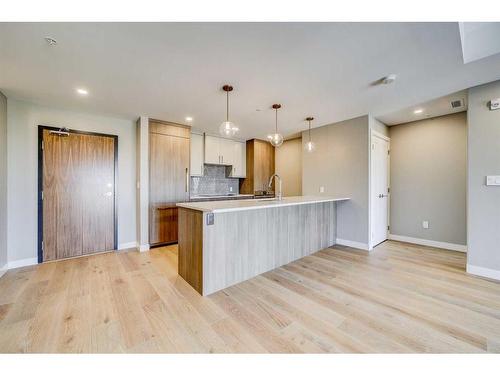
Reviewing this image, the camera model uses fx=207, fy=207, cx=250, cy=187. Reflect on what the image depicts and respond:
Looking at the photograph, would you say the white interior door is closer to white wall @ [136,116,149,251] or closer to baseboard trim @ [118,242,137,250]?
white wall @ [136,116,149,251]

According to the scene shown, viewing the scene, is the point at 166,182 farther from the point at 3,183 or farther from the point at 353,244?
the point at 353,244

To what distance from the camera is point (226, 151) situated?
5.29m

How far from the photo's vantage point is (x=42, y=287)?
237cm

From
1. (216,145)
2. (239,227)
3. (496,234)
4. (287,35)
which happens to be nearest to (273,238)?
(239,227)

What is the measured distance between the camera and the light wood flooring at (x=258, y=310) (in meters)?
1.51

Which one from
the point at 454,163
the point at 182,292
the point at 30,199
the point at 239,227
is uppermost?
the point at 454,163

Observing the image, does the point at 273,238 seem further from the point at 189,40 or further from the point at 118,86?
the point at 118,86

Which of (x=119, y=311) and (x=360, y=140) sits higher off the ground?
(x=360, y=140)

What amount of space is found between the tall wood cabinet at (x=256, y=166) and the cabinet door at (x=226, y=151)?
514 mm

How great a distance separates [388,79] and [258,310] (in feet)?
9.29

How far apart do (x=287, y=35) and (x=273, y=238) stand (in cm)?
230

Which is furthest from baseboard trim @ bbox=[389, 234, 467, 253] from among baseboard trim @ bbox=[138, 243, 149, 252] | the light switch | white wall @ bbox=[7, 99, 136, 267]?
white wall @ bbox=[7, 99, 136, 267]

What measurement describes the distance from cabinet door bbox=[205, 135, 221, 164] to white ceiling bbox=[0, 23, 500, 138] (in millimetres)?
1592

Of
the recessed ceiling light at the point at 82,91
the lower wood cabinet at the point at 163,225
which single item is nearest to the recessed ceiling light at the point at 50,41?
the recessed ceiling light at the point at 82,91
